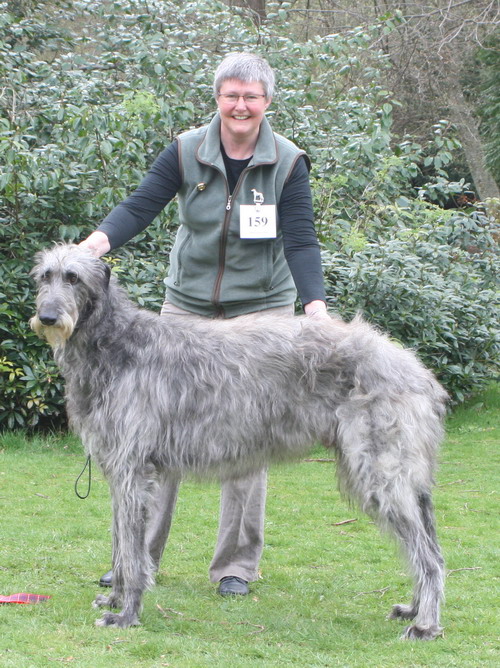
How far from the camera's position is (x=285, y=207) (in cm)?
512

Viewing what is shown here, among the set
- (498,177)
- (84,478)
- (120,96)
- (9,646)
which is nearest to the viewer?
(9,646)

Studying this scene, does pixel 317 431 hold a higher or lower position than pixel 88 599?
higher

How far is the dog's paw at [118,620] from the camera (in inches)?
177

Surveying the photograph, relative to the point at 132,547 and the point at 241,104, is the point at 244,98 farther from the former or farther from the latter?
the point at 132,547

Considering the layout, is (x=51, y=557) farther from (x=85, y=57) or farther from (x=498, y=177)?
(x=498, y=177)

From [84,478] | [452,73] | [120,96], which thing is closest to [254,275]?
[84,478]

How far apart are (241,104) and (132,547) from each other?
245 cm

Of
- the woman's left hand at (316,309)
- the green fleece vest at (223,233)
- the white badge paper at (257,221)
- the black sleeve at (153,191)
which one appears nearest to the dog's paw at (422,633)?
the woman's left hand at (316,309)

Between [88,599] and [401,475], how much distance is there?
1.92 m

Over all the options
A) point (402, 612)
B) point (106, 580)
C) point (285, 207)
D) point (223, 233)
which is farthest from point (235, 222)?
point (402, 612)

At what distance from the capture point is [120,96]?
1033cm

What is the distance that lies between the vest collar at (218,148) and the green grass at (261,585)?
1.75 metres

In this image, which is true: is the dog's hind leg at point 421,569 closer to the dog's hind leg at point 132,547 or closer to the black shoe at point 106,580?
the dog's hind leg at point 132,547

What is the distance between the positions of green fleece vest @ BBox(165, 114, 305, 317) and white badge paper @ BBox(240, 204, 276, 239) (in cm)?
5
